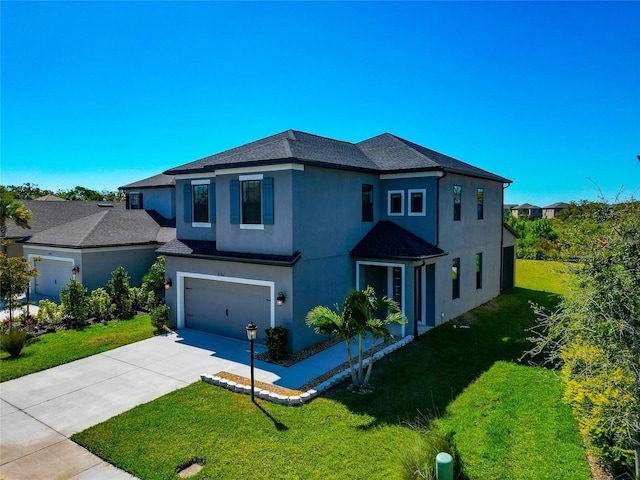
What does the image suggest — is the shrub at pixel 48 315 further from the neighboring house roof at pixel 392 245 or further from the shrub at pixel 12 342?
the neighboring house roof at pixel 392 245

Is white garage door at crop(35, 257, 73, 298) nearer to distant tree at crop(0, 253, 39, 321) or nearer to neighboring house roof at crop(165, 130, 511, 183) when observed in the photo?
distant tree at crop(0, 253, 39, 321)

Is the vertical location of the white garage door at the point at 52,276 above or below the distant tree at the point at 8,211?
below

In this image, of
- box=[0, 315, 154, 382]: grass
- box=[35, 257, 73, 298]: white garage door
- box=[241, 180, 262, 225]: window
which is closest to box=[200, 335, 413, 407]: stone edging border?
box=[0, 315, 154, 382]: grass

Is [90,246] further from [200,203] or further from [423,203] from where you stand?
[423,203]

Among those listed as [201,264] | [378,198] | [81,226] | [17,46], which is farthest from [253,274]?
[81,226]

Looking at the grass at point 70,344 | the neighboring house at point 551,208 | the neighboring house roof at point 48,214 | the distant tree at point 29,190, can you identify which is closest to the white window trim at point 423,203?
the grass at point 70,344

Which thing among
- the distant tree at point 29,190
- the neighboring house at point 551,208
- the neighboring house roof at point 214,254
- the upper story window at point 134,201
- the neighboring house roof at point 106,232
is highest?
the distant tree at point 29,190
